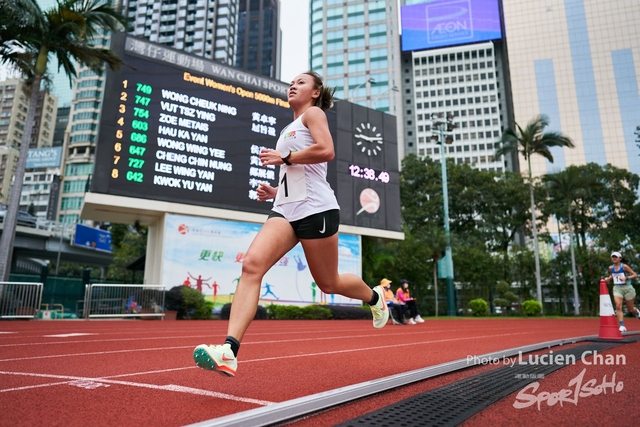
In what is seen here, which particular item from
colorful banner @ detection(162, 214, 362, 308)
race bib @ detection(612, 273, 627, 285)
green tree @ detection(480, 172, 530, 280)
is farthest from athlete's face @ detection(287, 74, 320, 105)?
green tree @ detection(480, 172, 530, 280)

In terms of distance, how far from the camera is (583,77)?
75438 millimetres

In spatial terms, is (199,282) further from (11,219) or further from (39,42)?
(39,42)

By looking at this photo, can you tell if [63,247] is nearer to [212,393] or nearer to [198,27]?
[212,393]

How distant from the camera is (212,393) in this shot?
256 cm

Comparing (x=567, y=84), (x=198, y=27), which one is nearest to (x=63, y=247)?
(x=198, y=27)

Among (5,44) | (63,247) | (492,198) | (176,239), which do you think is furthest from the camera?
(492,198)

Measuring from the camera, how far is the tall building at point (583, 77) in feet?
238

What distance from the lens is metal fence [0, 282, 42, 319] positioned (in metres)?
12.7

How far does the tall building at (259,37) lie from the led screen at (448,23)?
103ft

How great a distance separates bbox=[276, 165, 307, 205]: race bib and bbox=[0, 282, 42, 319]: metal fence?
12635mm

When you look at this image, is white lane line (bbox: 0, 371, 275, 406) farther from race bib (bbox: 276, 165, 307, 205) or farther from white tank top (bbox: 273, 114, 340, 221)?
race bib (bbox: 276, 165, 307, 205)

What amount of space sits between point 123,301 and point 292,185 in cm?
1409

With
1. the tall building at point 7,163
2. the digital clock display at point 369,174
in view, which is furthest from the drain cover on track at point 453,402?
the tall building at point 7,163

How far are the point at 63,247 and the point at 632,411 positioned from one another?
38543 mm
